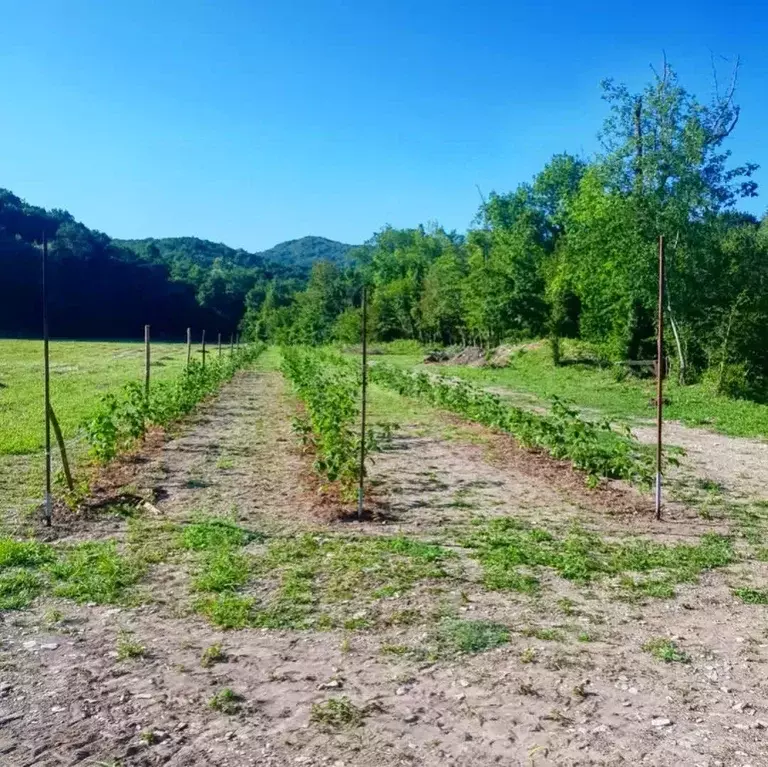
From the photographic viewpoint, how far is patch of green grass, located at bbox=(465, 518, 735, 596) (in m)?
5.16

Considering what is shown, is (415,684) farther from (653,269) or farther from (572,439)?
(653,269)

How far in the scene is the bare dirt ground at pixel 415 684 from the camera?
3072mm

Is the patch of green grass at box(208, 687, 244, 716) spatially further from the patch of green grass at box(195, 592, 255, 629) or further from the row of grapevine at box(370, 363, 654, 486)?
the row of grapevine at box(370, 363, 654, 486)

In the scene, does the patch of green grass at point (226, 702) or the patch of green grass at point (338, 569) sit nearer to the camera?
the patch of green grass at point (226, 702)

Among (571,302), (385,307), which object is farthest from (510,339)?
(385,307)

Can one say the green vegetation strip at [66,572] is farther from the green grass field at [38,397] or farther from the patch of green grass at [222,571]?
the green grass field at [38,397]

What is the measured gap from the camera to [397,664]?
3.87 meters

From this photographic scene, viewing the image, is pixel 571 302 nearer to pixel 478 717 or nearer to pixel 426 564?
pixel 426 564

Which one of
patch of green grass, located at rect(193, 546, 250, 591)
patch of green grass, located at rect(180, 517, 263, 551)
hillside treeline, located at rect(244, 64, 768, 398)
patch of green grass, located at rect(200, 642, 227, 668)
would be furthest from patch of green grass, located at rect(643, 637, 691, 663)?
hillside treeline, located at rect(244, 64, 768, 398)

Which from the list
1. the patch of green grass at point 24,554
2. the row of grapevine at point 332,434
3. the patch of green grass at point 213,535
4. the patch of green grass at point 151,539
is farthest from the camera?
the row of grapevine at point 332,434

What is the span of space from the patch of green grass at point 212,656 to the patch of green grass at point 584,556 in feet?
6.38

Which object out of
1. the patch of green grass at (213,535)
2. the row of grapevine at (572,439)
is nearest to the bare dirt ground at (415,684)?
the patch of green grass at (213,535)

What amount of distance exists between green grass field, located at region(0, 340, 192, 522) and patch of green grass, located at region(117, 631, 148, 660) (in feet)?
10.5

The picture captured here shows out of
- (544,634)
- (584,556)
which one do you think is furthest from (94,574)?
(584,556)
